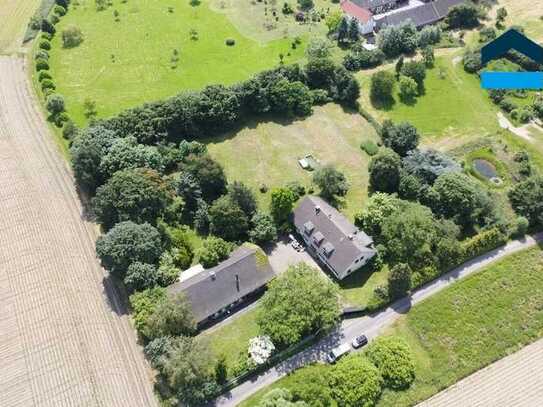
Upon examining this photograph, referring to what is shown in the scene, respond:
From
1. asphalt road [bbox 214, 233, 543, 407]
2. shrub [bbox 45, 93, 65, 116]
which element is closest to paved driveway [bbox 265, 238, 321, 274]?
asphalt road [bbox 214, 233, 543, 407]

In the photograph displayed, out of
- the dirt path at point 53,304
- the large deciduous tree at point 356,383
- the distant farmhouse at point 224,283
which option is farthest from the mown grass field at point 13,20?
the large deciduous tree at point 356,383

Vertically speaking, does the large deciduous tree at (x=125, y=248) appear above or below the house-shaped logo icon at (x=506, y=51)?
below

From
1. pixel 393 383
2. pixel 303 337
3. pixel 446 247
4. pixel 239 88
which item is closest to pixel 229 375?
pixel 303 337

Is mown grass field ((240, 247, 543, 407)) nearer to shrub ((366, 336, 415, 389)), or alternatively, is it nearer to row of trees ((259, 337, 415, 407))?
shrub ((366, 336, 415, 389))

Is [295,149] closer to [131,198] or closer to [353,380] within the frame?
[131,198]

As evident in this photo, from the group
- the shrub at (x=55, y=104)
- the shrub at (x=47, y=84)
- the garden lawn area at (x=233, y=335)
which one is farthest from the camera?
the shrub at (x=47, y=84)

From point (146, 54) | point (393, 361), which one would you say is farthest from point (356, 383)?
point (146, 54)

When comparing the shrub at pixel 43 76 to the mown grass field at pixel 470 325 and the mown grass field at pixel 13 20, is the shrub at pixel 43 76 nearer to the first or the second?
the mown grass field at pixel 13 20
